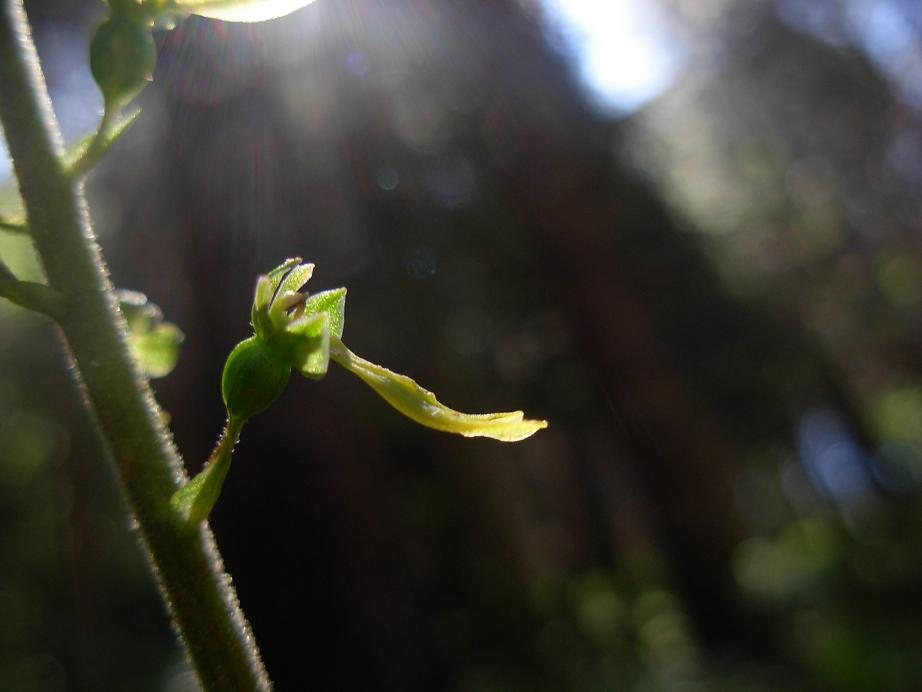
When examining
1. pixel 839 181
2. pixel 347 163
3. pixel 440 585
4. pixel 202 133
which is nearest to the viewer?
pixel 202 133

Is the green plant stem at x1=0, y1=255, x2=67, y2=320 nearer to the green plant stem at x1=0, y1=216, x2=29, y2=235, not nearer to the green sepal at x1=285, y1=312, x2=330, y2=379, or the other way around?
the green plant stem at x1=0, y1=216, x2=29, y2=235

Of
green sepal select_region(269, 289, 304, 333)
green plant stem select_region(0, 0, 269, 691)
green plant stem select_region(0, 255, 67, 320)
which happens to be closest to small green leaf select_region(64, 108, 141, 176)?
green plant stem select_region(0, 0, 269, 691)

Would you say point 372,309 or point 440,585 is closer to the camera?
point 372,309

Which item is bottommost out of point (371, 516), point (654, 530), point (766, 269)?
point (654, 530)

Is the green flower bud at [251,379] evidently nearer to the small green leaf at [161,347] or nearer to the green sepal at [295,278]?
the green sepal at [295,278]

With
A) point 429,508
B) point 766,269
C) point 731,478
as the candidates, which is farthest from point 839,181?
point 429,508

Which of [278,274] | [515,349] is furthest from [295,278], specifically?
[515,349]

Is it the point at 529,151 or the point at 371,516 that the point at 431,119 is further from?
the point at 371,516
